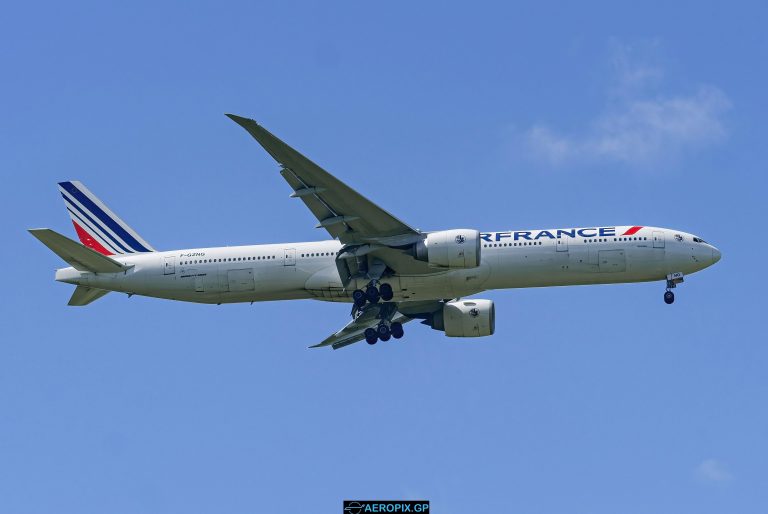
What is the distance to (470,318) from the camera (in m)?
61.2

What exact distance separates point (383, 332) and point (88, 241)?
14634 mm

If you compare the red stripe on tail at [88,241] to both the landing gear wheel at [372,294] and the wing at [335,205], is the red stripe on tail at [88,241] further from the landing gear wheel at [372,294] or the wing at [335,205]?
the landing gear wheel at [372,294]

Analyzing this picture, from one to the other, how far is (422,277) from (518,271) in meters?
4.15

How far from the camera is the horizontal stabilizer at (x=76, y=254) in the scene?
54.7 metres

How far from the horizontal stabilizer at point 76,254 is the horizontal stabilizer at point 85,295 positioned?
97cm

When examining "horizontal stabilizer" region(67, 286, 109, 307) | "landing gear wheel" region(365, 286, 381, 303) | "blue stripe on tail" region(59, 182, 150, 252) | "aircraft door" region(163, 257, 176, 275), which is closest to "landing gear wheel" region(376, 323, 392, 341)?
"landing gear wheel" region(365, 286, 381, 303)

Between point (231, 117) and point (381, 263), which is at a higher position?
point (231, 117)

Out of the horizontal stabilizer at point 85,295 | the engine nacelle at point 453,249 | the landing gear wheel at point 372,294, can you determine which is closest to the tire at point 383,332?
the landing gear wheel at point 372,294

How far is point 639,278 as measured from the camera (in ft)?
184

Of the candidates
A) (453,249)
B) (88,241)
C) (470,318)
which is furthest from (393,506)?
(88,241)

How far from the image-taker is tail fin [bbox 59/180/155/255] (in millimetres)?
60438

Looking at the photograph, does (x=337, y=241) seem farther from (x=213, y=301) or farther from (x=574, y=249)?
(x=574, y=249)

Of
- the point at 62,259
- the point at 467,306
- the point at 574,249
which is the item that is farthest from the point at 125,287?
the point at 574,249

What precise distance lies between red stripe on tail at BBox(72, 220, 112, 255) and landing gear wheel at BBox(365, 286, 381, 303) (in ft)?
42.0
